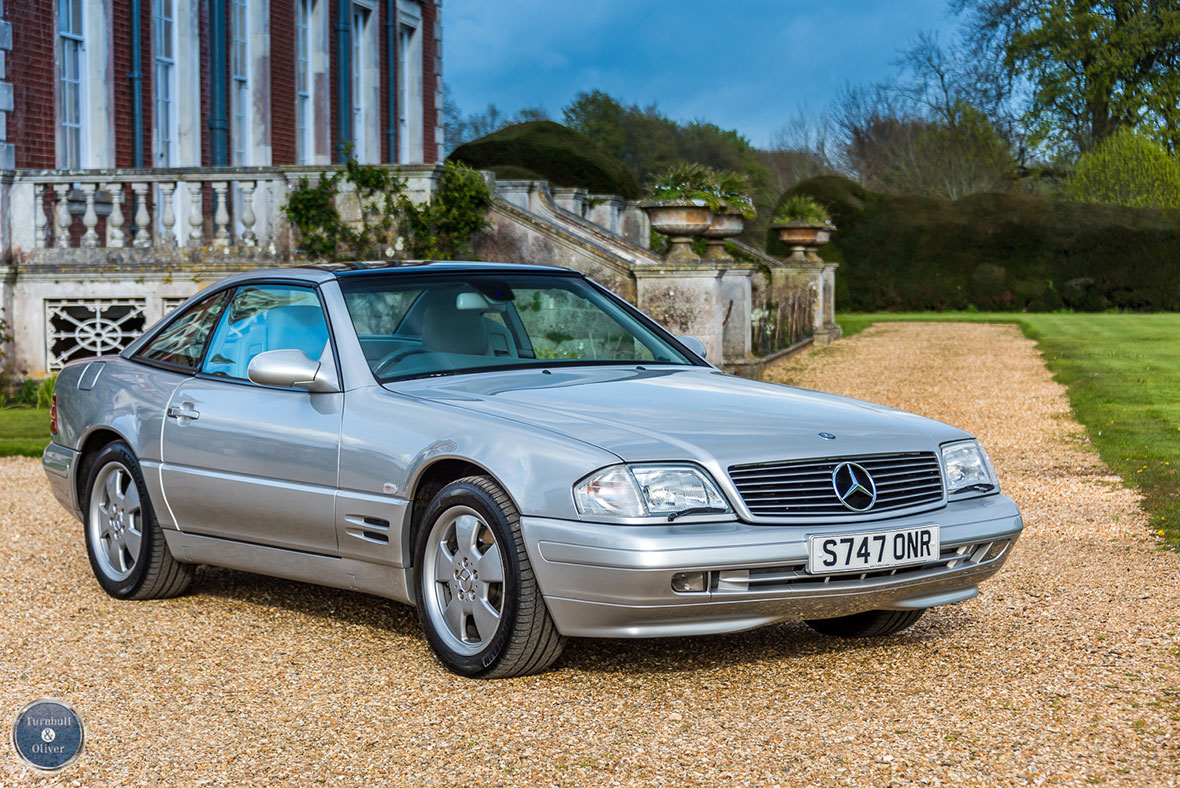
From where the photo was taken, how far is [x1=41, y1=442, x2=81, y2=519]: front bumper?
663 centimetres

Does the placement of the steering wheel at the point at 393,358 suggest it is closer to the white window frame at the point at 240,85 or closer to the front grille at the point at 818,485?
the front grille at the point at 818,485

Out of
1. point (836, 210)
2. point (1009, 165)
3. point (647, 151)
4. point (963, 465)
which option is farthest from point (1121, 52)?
point (963, 465)

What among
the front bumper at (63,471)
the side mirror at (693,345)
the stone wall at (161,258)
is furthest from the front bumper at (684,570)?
the stone wall at (161,258)

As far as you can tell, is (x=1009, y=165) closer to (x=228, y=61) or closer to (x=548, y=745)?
(x=228, y=61)

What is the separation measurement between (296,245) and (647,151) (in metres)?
57.8

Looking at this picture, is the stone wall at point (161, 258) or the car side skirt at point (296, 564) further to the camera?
A: the stone wall at point (161, 258)

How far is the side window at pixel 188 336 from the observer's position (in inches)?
248

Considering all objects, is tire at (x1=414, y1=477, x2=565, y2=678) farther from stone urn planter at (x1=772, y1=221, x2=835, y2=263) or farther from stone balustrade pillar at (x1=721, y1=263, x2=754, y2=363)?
stone urn planter at (x1=772, y1=221, x2=835, y2=263)

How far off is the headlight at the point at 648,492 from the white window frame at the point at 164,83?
15885 mm

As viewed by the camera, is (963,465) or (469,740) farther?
(963,465)

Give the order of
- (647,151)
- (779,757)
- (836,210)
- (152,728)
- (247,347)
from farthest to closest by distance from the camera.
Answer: (647,151), (836,210), (247,347), (152,728), (779,757)

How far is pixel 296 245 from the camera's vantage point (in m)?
14.8

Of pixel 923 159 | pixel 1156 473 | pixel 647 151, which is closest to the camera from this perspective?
pixel 1156 473

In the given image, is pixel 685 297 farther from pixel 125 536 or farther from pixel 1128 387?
pixel 125 536
